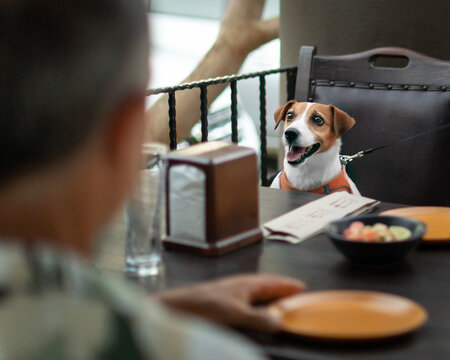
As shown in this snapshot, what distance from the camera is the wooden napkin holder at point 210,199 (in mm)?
1286

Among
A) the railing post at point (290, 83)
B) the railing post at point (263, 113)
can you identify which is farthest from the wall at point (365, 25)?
the railing post at point (263, 113)

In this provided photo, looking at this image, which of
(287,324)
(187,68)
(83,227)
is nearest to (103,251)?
(287,324)

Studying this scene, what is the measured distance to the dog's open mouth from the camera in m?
2.64

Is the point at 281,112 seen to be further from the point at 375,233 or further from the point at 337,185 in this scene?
the point at 375,233

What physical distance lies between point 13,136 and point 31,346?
0.13 m

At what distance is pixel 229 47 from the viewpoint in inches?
169

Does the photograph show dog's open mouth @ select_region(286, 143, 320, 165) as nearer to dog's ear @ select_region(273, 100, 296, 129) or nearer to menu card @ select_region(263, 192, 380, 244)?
dog's ear @ select_region(273, 100, 296, 129)

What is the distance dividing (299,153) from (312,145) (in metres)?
0.06

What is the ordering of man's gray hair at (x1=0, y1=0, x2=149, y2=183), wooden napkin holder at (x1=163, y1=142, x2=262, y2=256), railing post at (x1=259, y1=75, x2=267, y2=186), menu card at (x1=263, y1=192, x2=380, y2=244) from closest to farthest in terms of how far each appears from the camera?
1. man's gray hair at (x1=0, y1=0, x2=149, y2=183)
2. wooden napkin holder at (x1=163, y1=142, x2=262, y2=256)
3. menu card at (x1=263, y1=192, x2=380, y2=244)
4. railing post at (x1=259, y1=75, x2=267, y2=186)

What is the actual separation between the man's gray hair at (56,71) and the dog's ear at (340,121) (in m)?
2.00

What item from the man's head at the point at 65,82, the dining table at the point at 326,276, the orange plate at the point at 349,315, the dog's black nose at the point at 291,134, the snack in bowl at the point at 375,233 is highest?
the man's head at the point at 65,82

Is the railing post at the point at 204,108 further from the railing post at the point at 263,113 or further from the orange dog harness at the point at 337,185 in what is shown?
the orange dog harness at the point at 337,185

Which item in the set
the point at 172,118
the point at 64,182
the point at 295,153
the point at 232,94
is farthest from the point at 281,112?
the point at 64,182

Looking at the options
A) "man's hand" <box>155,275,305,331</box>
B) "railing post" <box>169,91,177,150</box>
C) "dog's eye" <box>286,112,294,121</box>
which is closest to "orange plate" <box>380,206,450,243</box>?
"man's hand" <box>155,275,305,331</box>
